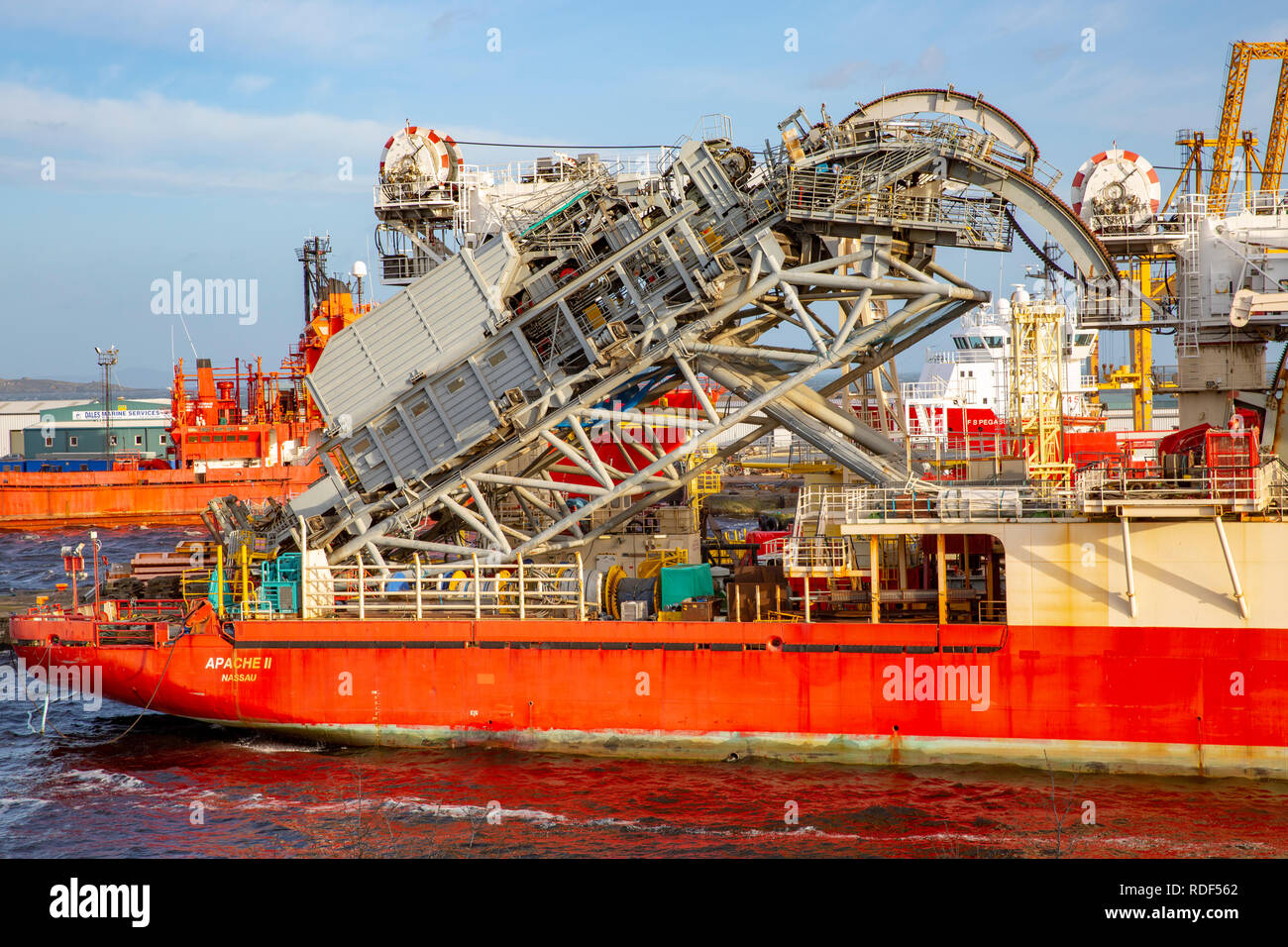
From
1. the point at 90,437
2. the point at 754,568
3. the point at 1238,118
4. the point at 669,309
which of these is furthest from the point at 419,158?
the point at 90,437

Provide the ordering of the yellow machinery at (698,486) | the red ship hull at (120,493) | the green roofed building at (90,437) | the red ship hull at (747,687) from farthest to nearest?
the green roofed building at (90,437)
the red ship hull at (120,493)
the yellow machinery at (698,486)
the red ship hull at (747,687)

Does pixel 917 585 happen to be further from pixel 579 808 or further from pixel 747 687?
pixel 579 808

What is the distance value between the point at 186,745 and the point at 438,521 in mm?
8717

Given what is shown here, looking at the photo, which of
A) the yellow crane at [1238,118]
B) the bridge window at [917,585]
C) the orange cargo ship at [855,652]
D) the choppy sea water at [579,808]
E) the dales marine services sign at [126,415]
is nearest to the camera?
the choppy sea water at [579,808]

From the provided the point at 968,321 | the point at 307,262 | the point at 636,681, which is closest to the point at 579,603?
the point at 636,681

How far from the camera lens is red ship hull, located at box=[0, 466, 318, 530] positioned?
82.9 metres

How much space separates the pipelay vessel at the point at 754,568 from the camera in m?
22.9

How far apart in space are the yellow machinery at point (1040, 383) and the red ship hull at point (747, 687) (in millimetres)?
7622

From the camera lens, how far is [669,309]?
2620cm

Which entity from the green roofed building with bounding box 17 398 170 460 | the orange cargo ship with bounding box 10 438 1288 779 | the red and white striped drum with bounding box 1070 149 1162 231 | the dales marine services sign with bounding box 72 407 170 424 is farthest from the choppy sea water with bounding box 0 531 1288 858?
the dales marine services sign with bounding box 72 407 170 424

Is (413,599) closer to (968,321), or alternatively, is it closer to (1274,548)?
(1274,548)

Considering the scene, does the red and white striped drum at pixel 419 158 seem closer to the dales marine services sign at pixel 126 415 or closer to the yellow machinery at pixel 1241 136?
the yellow machinery at pixel 1241 136

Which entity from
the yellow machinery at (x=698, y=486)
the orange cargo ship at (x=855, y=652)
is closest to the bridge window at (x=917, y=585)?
the orange cargo ship at (x=855, y=652)

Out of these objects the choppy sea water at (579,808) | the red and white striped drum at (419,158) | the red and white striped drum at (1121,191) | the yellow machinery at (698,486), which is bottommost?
the choppy sea water at (579,808)
